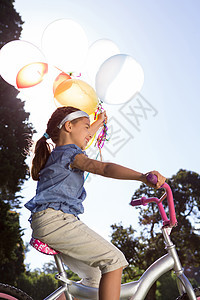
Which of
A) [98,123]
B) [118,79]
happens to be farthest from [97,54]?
[98,123]

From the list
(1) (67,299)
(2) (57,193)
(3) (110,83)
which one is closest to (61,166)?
(2) (57,193)

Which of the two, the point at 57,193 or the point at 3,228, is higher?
the point at 3,228

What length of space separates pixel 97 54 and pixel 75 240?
6.37ft

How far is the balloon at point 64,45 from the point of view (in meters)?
3.16

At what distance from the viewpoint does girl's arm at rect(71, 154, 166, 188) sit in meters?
1.66

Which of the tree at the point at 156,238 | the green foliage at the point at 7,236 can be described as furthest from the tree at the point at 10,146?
the tree at the point at 156,238

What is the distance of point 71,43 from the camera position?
10.5ft

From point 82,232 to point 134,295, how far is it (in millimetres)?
Result: 485

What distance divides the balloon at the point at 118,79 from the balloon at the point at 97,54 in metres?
0.29

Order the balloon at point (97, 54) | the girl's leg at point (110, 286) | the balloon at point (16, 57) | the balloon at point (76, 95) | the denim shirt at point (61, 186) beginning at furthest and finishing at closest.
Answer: the balloon at point (97, 54)
the balloon at point (16, 57)
the balloon at point (76, 95)
the denim shirt at point (61, 186)
the girl's leg at point (110, 286)

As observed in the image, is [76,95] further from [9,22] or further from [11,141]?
[9,22]

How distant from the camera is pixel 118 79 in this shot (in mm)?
2906

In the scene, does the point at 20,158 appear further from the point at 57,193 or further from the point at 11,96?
the point at 57,193

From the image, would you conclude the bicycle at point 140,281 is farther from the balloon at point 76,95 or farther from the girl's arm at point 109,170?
the balloon at point 76,95
